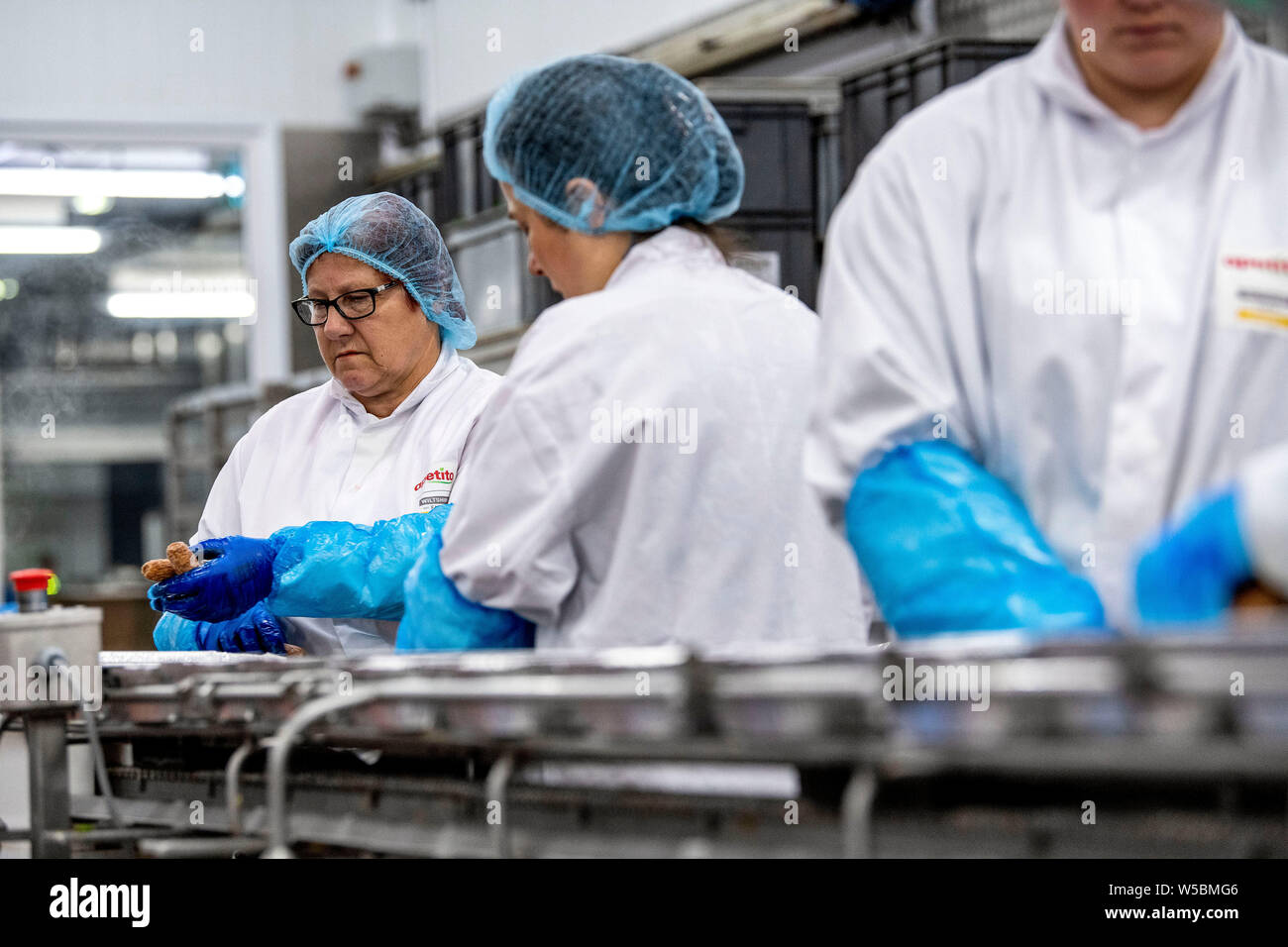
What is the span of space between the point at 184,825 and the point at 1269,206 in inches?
45.0

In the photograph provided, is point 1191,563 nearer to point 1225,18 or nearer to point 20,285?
point 1225,18

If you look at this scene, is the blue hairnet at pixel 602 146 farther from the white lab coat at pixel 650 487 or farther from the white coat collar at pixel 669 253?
the white lab coat at pixel 650 487

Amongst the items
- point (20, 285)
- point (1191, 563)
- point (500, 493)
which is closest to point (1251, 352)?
point (1191, 563)

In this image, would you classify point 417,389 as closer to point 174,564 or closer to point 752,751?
point 174,564

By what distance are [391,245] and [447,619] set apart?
3.12 ft

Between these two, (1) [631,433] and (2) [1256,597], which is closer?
(2) [1256,597]

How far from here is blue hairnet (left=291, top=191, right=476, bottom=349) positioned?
226 cm

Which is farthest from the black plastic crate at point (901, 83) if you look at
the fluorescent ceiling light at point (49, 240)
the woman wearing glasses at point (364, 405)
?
the fluorescent ceiling light at point (49, 240)

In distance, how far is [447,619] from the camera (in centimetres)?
148

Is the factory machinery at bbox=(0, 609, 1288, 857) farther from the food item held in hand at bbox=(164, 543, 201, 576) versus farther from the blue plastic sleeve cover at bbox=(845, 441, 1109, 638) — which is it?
the food item held in hand at bbox=(164, 543, 201, 576)

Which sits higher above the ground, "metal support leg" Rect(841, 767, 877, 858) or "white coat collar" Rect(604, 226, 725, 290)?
"white coat collar" Rect(604, 226, 725, 290)

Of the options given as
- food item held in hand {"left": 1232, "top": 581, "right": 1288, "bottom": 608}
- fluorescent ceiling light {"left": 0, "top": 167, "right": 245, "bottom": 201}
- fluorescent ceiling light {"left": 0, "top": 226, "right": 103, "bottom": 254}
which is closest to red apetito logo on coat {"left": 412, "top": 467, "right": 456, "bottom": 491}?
food item held in hand {"left": 1232, "top": 581, "right": 1288, "bottom": 608}

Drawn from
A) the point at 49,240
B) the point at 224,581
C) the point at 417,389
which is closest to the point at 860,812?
the point at 224,581

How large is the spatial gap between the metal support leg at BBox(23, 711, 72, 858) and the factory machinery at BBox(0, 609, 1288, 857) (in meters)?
0.08
